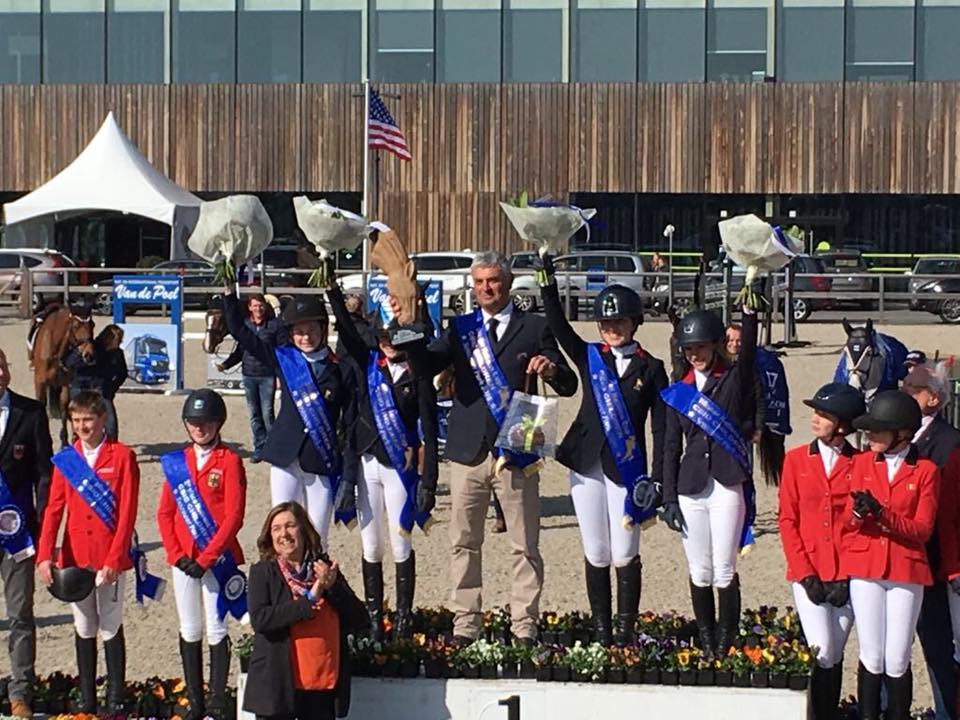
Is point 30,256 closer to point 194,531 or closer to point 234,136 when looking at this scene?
point 234,136

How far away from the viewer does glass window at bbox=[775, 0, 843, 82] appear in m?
40.8

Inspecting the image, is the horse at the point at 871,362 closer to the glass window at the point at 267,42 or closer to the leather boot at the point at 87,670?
the leather boot at the point at 87,670

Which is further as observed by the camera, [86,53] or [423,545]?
[86,53]

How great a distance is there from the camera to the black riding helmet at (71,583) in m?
7.90

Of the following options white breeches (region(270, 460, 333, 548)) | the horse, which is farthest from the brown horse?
white breeches (region(270, 460, 333, 548))

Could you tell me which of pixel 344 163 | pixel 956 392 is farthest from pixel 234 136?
pixel 956 392

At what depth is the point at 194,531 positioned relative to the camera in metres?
7.96

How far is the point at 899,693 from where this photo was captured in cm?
760

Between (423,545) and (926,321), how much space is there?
60.9 ft

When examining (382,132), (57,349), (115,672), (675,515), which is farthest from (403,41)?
(115,672)

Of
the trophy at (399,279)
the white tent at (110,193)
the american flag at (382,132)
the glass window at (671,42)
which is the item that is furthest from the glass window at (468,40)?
the trophy at (399,279)

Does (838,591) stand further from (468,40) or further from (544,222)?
(468,40)

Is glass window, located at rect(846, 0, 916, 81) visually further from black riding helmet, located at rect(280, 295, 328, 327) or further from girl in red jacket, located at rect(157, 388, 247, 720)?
girl in red jacket, located at rect(157, 388, 247, 720)

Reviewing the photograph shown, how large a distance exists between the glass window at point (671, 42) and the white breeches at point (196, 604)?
34632 millimetres
